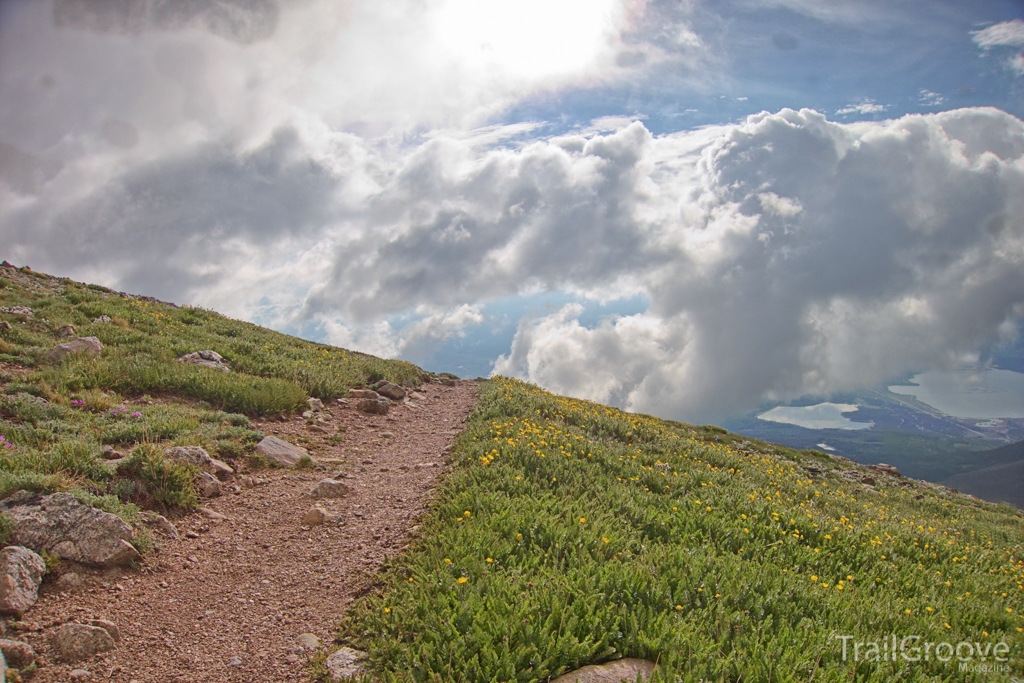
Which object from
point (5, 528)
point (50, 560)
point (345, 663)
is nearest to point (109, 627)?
point (50, 560)

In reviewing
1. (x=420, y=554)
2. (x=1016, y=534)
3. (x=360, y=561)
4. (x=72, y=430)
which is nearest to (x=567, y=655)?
(x=420, y=554)

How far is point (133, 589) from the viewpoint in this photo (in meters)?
5.98

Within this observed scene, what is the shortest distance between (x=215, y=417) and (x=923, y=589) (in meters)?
12.4

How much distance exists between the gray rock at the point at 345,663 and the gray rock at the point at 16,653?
2.49 meters

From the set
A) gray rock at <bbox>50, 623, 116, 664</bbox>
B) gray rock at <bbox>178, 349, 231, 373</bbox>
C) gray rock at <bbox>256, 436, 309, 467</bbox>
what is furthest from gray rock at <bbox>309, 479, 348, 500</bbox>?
gray rock at <bbox>178, 349, 231, 373</bbox>

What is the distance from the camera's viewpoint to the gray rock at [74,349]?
486 inches

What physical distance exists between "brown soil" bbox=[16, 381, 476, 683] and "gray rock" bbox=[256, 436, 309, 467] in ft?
1.40

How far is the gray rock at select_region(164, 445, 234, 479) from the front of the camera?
338 inches

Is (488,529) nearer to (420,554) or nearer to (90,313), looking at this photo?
(420,554)

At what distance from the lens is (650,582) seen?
566cm

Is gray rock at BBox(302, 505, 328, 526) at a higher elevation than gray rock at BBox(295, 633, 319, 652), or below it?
higher

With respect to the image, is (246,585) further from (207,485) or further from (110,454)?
(110,454)

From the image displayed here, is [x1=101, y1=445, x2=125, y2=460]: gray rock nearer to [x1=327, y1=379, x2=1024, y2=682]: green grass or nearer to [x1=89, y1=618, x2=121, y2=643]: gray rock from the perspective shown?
[x1=89, y1=618, x2=121, y2=643]: gray rock

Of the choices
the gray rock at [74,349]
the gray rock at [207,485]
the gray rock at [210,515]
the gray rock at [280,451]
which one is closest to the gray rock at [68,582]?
the gray rock at [210,515]
